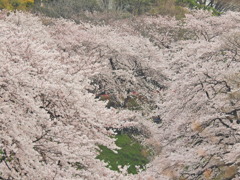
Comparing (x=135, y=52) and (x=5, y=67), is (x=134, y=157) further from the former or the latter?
(x=5, y=67)

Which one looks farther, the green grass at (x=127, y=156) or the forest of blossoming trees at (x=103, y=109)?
the green grass at (x=127, y=156)

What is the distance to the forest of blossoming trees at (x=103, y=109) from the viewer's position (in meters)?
5.38

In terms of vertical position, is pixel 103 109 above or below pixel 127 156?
above

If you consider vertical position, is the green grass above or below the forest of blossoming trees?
below

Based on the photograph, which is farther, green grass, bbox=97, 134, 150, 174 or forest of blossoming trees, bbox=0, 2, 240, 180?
green grass, bbox=97, 134, 150, 174

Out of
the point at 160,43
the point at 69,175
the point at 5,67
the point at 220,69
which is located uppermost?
the point at 5,67

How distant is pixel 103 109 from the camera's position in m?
7.30

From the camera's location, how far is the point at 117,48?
17.6m

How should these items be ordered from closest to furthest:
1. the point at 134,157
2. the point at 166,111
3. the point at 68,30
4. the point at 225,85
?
the point at 225,85 < the point at 166,111 < the point at 134,157 < the point at 68,30

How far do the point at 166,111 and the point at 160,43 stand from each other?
16060mm

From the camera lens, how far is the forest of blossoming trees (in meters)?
5.38

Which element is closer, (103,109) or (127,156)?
(103,109)

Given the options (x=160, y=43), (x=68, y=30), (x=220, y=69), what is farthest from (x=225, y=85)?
(x=160, y=43)

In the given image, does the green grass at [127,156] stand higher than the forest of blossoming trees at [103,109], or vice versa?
the forest of blossoming trees at [103,109]
